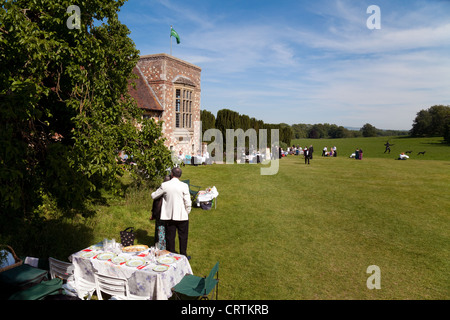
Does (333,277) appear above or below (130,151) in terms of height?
below

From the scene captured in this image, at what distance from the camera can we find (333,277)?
20.9 feet

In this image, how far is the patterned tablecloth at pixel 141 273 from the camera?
15.2 ft

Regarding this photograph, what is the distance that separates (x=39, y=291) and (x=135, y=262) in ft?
4.81

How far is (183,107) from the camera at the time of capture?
2525 centimetres

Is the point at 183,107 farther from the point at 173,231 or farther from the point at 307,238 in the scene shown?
the point at 173,231

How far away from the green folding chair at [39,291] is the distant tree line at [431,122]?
9455 centimetres

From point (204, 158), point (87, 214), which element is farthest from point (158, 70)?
point (87, 214)

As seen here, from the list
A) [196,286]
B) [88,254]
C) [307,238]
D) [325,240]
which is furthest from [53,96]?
[325,240]

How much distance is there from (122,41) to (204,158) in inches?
607

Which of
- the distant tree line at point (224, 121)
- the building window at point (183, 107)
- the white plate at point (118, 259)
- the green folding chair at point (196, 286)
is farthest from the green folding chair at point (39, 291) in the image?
the distant tree line at point (224, 121)

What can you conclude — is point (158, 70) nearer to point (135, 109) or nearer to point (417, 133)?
point (135, 109)

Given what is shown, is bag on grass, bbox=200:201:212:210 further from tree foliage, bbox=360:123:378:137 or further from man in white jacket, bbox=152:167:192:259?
tree foliage, bbox=360:123:378:137

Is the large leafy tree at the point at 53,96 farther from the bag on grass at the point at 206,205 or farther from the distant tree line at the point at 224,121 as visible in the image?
the distant tree line at the point at 224,121

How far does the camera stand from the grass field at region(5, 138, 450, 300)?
6.05 m
